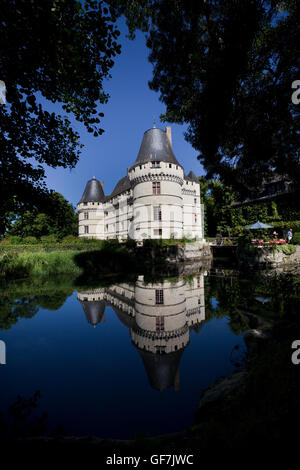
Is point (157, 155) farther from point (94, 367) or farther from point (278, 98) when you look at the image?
point (94, 367)

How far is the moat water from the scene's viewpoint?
2.36 metres

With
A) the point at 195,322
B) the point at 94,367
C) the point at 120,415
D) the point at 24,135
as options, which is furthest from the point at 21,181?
the point at 195,322

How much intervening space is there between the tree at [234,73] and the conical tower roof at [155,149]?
16390mm

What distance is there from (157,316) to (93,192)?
33061 millimetres

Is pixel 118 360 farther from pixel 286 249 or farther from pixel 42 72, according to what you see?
pixel 286 249

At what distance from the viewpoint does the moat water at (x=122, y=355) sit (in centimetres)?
236

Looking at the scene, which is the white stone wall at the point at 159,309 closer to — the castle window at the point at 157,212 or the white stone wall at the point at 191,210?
the castle window at the point at 157,212

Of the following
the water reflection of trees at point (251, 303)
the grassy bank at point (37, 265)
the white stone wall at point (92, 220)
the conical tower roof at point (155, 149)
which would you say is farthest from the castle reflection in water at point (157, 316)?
the white stone wall at point (92, 220)

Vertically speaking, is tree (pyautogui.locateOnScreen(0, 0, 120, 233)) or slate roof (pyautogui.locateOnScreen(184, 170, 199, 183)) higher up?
slate roof (pyautogui.locateOnScreen(184, 170, 199, 183))

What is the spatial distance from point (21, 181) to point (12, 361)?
3.65m

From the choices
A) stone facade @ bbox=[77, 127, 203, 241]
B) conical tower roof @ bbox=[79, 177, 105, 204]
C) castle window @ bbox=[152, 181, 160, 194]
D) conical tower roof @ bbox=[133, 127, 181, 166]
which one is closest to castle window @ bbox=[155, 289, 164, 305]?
stone facade @ bbox=[77, 127, 203, 241]

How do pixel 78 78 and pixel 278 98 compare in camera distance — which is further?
pixel 278 98

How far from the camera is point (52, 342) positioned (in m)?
4.30

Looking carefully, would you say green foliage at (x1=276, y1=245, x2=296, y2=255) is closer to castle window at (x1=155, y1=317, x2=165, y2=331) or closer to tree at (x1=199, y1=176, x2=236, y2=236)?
castle window at (x1=155, y1=317, x2=165, y2=331)
